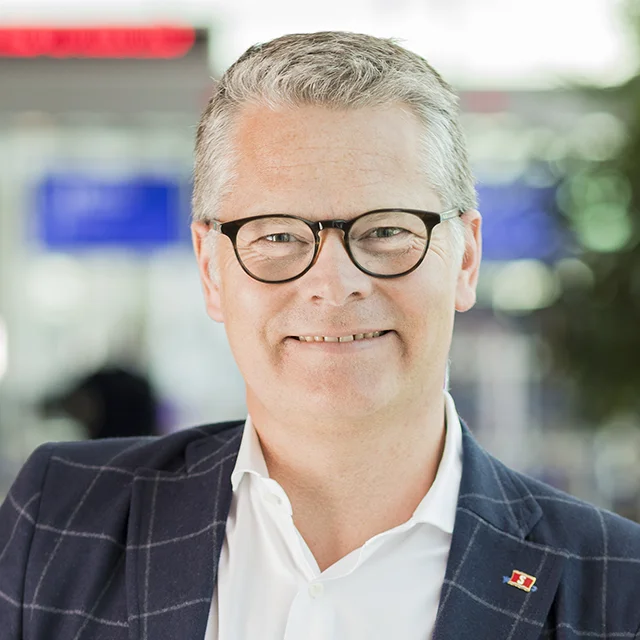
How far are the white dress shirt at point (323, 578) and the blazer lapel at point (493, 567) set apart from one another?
0.05 meters

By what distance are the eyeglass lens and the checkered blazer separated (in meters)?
0.41

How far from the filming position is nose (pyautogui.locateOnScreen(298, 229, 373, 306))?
169 centimetres

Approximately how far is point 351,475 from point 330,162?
21.9 inches

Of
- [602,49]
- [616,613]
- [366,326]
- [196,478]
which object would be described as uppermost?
[602,49]

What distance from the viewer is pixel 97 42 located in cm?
653

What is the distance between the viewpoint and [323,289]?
1688mm

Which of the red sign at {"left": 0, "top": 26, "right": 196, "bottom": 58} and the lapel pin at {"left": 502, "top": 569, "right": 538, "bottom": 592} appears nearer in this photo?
the lapel pin at {"left": 502, "top": 569, "right": 538, "bottom": 592}

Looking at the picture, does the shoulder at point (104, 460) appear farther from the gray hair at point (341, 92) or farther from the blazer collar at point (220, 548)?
the gray hair at point (341, 92)

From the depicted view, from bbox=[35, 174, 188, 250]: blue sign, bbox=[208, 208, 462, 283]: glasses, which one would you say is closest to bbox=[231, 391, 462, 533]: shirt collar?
bbox=[208, 208, 462, 283]: glasses

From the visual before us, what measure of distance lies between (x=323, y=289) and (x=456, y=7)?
5.87 metres

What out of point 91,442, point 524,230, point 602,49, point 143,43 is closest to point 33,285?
point 143,43

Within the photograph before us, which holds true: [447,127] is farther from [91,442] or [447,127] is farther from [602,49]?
[602,49]

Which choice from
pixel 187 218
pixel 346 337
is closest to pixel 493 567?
pixel 346 337

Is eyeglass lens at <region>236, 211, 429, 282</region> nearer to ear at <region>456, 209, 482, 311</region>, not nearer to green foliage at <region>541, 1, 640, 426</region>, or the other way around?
ear at <region>456, 209, 482, 311</region>
